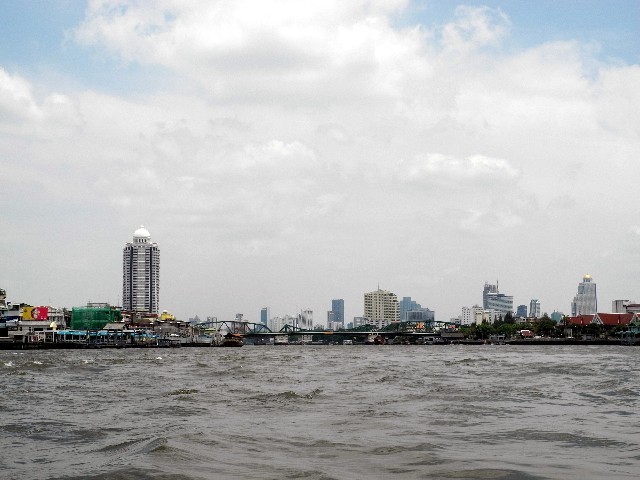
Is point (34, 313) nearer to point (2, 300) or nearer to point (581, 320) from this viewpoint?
point (2, 300)

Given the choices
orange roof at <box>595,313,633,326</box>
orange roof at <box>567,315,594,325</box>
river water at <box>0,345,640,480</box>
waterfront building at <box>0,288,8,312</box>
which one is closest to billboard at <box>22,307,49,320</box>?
waterfront building at <box>0,288,8,312</box>

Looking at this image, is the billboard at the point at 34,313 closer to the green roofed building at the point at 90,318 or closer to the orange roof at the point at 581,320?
the green roofed building at the point at 90,318

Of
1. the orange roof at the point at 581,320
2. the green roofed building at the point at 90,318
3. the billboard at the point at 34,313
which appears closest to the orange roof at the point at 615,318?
the orange roof at the point at 581,320

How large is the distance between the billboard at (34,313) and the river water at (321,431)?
107 m

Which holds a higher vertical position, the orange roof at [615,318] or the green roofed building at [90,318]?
the green roofed building at [90,318]

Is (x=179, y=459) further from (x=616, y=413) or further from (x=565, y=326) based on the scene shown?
(x=565, y=326)

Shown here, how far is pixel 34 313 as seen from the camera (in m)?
135

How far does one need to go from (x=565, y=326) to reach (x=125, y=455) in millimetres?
174001

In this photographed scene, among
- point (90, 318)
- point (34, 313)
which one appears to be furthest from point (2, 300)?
point (90, 318)

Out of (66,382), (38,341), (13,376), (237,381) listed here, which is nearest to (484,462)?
(237,381)

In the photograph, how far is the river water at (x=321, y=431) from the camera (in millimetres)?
13555

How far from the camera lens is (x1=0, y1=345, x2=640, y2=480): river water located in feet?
44.5

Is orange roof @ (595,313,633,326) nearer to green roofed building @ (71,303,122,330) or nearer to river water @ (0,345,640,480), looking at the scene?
green roofed building @ (71,303,122,330)

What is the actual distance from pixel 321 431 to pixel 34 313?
127571 millimetres
